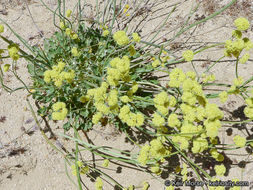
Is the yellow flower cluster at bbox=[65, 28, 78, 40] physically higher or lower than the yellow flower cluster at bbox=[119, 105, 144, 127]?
higher

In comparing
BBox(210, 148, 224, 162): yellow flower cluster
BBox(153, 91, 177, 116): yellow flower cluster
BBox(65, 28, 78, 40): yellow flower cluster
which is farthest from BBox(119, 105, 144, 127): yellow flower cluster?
BBox(65, 28, 78, 40): yellow flower cluster

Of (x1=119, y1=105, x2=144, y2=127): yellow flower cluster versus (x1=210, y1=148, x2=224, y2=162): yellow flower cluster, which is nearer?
(x1=119, y1=105, x2=144, y2=127): yellow flower cluster

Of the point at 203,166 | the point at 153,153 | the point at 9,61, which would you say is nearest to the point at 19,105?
the point at 9,61

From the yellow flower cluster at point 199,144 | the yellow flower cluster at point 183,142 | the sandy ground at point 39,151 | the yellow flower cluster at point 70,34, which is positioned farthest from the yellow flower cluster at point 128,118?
the yellow flower cluster at point 70,34

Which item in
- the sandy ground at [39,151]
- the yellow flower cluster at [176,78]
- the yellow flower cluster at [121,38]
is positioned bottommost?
the sandy ground at [39,151]

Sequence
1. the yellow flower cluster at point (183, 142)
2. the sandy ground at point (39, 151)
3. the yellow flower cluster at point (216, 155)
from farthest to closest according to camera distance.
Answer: the sandy ground at point (39, 151), the yellow flower cluster at point (216, 155), the yellow flower cluster at point (183, 142)

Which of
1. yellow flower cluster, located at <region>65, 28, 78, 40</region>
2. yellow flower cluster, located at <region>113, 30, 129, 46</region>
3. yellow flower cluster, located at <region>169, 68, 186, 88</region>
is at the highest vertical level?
yellow flower cluster, located at <region>65, 28, 78, 40</region>

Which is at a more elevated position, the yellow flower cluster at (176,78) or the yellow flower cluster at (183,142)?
the yellow flower cluster at (176,78)

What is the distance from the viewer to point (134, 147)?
2949mm

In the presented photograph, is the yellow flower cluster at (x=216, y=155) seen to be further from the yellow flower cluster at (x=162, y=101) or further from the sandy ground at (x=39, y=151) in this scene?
the sandy ground at (x=39, y=151)

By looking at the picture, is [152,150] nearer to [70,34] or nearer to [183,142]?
[183,142]

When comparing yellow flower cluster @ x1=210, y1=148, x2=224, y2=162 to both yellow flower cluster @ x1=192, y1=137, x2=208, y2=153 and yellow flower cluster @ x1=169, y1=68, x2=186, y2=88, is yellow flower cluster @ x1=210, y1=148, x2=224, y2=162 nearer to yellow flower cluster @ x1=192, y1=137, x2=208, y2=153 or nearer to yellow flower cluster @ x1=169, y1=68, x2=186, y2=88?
yellow flower cluster @ x1=192, y1=137, x2=208, y2=153

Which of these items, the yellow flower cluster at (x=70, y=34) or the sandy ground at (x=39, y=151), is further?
the sandy ground at (x=39, y=151)

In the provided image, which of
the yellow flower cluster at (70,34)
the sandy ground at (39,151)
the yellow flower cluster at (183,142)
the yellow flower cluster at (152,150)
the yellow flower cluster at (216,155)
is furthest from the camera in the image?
the sandy ground at (39,151)
